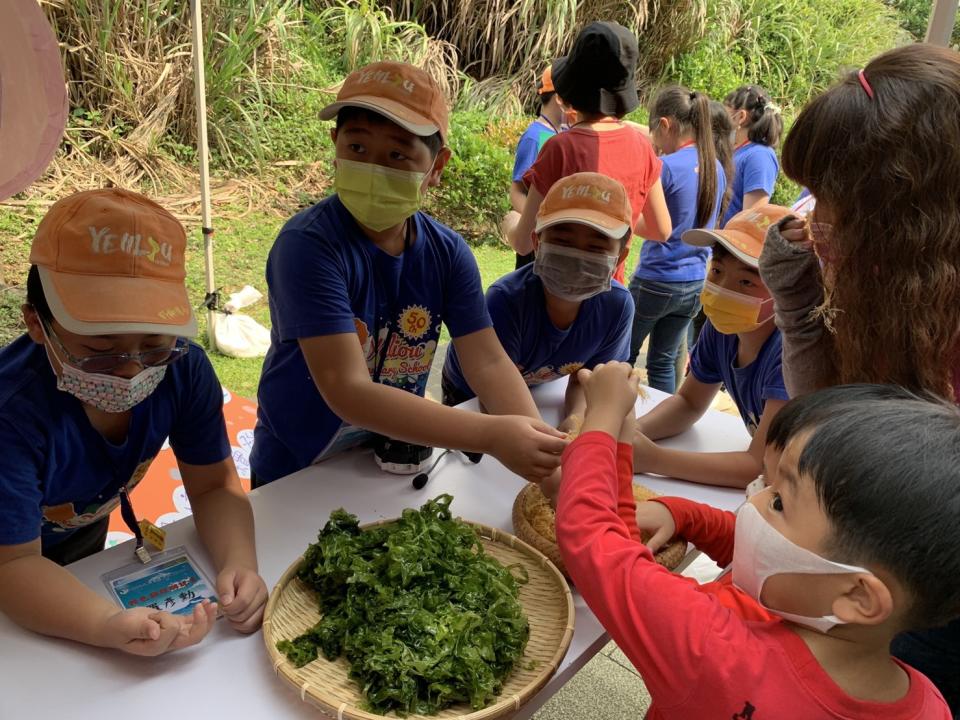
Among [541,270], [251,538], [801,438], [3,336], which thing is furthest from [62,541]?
[3,336]

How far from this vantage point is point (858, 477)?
3.38ft

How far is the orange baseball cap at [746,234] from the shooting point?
2.13 m

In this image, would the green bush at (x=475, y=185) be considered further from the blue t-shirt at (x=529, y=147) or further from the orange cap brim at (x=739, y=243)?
the orange cap brim at (x=739, y=243)

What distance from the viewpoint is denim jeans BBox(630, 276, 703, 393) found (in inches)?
159

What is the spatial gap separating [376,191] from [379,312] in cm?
32

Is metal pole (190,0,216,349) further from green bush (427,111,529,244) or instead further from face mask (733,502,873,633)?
green bush (427,111,529,244)

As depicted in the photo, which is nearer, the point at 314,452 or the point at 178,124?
the point at 314,452

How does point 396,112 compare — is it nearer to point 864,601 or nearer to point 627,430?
point 627,430

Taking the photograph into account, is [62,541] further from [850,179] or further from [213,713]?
[850,179]

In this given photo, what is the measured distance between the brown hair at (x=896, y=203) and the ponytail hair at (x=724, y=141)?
9.98ft

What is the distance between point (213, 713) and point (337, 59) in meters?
7.95

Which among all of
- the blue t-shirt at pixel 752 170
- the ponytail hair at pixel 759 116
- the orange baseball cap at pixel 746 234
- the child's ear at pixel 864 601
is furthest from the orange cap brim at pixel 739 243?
the ponytail hair at pixel 759 116

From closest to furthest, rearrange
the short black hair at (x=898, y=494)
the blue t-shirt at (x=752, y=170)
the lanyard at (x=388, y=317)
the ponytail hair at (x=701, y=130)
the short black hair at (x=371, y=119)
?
the short black hair at (x=898, y=494), the short black hair at (x=371, y=119), the lanyard at (x=388, y=317), the ponytail hair at (x=701, y=130), the blue t-shirt at (x=752, y=170)

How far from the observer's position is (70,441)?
4.83ft
